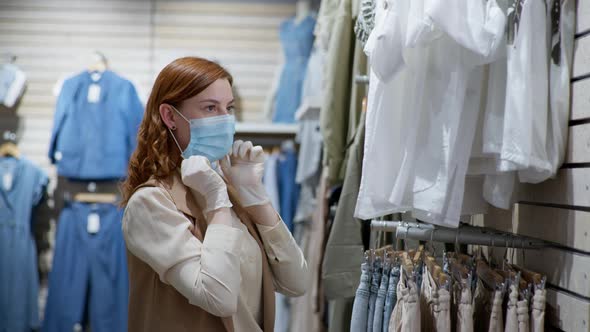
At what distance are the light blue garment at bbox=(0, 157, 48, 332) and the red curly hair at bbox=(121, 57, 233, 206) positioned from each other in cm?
274

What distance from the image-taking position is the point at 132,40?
477 centimetres

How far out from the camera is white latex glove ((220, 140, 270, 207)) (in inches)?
73.2

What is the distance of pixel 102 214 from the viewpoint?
429 cm

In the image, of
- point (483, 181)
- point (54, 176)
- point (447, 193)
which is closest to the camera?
point (447, 193)

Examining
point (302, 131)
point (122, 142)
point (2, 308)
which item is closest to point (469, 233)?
point (302, 131)

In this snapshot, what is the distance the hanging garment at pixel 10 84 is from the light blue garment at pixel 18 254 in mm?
474

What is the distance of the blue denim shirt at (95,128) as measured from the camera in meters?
4.21

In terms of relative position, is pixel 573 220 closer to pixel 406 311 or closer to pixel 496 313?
pixel 496 313

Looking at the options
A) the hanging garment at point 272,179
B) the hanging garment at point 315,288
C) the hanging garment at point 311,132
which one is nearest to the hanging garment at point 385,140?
the hanging garment at point 315,288

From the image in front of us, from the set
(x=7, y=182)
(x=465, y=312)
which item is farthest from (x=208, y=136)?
(x=7, y=182)

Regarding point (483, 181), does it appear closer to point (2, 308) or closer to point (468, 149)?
point (468, 149)

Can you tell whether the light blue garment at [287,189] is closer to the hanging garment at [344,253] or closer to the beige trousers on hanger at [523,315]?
the hanging garment at [344,253]

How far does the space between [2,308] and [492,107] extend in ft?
11.8

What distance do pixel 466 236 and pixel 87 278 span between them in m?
3.10
